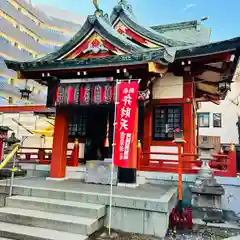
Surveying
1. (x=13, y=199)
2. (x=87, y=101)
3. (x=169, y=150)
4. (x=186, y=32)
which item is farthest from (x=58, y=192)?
(x=186, y=32)

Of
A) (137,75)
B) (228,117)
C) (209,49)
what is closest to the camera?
(209,49)

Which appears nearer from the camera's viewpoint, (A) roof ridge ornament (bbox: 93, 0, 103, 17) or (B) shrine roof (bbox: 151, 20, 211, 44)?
(A) roof ridge ornament (bbox: 93, 0, 103, 17)

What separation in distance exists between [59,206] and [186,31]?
1201cm

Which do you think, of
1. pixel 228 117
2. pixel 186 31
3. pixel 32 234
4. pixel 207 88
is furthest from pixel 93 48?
pixel 228 117

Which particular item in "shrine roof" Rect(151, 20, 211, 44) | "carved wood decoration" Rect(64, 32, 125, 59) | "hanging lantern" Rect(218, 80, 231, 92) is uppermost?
"shrine roof" Rect(151, 20, 211, 44)

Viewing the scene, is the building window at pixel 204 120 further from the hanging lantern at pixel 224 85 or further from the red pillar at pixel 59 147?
the red pillar at pixel 59 147

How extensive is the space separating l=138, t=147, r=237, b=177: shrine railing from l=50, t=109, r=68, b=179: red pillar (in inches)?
123

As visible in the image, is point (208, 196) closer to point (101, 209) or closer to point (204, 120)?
point (101, 209)

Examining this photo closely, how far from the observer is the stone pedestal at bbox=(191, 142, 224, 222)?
7.21 meters

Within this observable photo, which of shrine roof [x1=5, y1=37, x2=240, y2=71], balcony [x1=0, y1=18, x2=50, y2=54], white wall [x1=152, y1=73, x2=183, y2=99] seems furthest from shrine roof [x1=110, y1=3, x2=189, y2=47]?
balcony [x1=0, y1=18, x2=50, y2=54]

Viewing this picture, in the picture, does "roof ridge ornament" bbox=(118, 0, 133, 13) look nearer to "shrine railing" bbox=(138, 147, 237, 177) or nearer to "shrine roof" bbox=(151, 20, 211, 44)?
"shrine roof" bbox=(151, 20, 211, 44)

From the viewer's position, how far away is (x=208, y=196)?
7.41m

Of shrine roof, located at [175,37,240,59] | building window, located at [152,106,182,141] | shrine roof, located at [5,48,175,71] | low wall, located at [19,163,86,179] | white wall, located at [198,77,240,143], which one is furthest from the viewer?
white wall, located at [198,77,240,143]

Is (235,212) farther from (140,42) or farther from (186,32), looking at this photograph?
(186,32)
